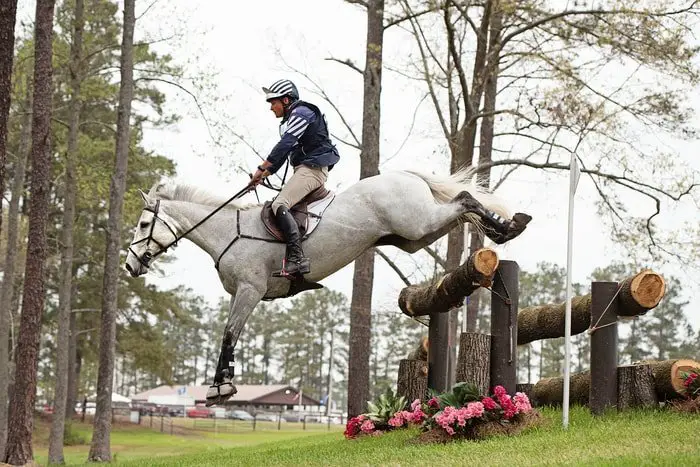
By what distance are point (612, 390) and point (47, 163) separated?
1017 centimetres

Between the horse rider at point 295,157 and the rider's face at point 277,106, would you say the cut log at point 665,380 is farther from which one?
the rider's face at point 277,106

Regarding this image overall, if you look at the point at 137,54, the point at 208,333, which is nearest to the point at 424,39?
the point at 137,54

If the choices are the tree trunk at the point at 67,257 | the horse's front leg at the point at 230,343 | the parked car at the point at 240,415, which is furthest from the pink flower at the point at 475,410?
the parked car at the point at 240,415

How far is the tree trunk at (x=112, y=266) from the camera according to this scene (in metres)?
17.1

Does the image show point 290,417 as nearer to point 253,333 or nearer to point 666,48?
point 253,333

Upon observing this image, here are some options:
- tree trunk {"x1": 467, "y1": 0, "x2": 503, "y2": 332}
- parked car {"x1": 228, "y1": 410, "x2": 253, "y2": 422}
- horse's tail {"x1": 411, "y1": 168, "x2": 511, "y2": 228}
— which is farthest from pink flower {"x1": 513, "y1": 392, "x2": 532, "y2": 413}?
parked car {"x1": 228, "y1": 410, "x2": 253, "y2": 422}

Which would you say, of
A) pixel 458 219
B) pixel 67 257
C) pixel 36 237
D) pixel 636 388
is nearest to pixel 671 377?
pixel 636 388

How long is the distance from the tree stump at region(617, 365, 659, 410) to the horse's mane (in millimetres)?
4212

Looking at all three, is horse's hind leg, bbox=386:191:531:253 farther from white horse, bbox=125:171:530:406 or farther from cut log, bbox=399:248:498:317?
cut log, bbox=399:248:498:317

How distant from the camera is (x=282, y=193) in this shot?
7.67m

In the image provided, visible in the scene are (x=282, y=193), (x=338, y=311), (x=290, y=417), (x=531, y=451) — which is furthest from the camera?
(x=338, y=311)

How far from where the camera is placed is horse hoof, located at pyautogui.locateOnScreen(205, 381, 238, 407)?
24.3 feet

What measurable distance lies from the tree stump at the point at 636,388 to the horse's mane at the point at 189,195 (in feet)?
13.8

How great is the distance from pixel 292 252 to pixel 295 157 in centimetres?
94
